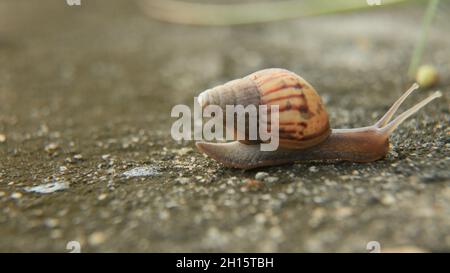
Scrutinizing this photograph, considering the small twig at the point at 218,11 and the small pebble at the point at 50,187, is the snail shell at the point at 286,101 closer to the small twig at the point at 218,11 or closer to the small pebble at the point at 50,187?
the small pebble at the point at 50,187

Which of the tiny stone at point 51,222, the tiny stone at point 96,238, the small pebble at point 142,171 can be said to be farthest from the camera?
the small pebble at point 142,171

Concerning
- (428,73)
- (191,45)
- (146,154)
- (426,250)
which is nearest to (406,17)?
(428,73)

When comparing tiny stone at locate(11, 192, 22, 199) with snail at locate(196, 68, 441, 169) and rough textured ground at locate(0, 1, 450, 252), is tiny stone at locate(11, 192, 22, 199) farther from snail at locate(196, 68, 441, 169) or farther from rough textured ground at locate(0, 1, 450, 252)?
snail at locate(196, 68, 441, 169)

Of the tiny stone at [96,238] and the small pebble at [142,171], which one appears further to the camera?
the small pebble at [142,171]

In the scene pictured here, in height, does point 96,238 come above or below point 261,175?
below

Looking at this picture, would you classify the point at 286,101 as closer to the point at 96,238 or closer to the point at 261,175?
the point at 261,175

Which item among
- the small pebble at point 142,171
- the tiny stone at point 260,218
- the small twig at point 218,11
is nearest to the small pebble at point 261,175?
the tiny stone at point 260,218

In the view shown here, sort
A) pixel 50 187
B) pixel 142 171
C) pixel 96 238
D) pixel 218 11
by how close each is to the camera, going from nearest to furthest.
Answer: pixel 96 238 → pixel 50 187 → pixel 142 171 → pixel 218 11

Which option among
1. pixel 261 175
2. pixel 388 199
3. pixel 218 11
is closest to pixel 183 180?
pixel 261 175

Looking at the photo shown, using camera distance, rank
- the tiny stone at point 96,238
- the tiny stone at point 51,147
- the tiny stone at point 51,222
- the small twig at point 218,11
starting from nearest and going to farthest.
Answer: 1. the tiny stone at point 96,238
2. the tiny stone at point 51,222
3. the tiny stone at point 51,147
4. the small twig at point 218,11
